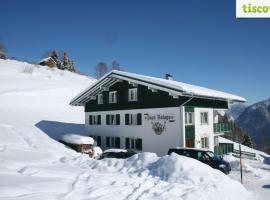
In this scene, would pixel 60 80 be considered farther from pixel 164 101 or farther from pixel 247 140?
pixel 164 101

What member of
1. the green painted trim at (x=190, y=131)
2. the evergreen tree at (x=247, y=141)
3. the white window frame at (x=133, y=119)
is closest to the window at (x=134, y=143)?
the white window frame at (x=133, y=119)

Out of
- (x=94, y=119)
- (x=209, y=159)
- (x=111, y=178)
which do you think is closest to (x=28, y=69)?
(x=94, y=119)

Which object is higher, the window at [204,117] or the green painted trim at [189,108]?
the green painted trim at [189,108]

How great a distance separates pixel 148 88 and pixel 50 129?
15404 mm

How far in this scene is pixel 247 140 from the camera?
6212 cm

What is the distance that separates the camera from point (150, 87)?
28.9 meters

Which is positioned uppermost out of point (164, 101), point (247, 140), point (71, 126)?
point (164, 101)

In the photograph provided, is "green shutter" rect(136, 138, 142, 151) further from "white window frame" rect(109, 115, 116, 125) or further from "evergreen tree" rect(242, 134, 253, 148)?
"evergreen tree" rect(242, 134, 253, 148)

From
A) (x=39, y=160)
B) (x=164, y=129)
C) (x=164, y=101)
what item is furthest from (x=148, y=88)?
(x=39, y=160)

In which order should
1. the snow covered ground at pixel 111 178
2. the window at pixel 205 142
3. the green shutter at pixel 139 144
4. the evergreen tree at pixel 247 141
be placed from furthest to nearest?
the evergreen tree at pixel 247 141 → the window at pixel 205 142 → the green shutter at pixel 139 144 → the snow covered ground at pixel 111 178

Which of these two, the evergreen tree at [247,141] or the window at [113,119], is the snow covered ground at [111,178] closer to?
the window at [113,119]

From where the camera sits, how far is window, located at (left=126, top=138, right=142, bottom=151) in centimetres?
3044

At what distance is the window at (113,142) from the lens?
3253 cm

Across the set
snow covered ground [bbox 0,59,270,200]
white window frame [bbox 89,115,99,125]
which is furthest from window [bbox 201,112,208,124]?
white window frame [bbox 89,115,99,125]
